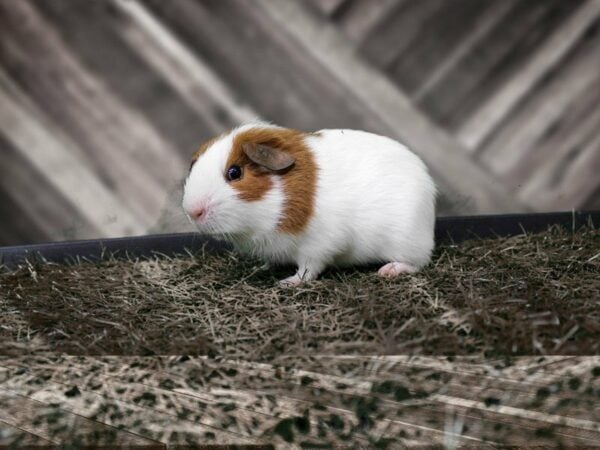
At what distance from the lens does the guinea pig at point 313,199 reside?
149 cm

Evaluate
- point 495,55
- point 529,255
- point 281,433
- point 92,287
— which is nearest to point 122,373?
point 281,433

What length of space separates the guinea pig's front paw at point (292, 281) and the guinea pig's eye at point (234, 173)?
278 mm

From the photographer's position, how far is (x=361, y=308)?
1336 mm

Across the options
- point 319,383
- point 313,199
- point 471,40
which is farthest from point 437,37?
point 319,383

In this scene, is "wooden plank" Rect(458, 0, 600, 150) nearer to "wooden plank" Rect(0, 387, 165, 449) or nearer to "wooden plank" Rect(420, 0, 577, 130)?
"wooden plank" Rect(420, 0, 577, 130)

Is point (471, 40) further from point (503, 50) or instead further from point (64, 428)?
point (64, 428)

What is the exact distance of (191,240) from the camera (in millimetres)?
1990

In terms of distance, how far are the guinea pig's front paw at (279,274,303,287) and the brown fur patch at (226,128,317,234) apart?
0.42 ft

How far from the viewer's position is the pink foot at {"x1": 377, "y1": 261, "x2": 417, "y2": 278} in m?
1.61

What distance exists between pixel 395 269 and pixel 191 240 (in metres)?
0.68

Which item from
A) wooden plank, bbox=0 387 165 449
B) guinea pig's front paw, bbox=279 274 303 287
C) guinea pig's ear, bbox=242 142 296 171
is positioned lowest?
wooden plank, bbox=0 387 165 449

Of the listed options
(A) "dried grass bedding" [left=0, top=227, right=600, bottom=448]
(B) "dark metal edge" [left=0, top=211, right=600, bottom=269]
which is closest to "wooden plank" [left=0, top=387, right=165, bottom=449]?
(A) "dried grass bedding" [left=0, top=227, right=600, bottom=448]

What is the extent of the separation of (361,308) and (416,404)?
318 mm

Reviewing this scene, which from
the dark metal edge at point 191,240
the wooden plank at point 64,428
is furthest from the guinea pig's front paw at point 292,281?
the wooden plank at point 64,428
